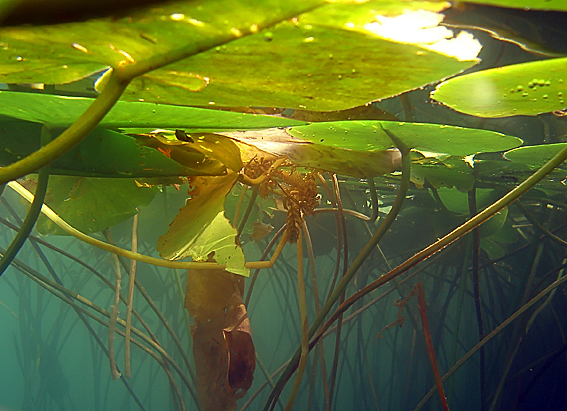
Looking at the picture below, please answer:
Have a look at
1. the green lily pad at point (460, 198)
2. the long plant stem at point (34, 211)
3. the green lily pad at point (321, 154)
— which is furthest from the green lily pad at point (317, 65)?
the green lily pad at point (460, 198)

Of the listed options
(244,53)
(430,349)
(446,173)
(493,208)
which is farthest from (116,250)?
(446,173)

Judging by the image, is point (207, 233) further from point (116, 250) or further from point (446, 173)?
point (446, 173)

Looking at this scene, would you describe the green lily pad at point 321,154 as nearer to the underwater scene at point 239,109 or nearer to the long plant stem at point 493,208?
the underwater scene at point 239,109

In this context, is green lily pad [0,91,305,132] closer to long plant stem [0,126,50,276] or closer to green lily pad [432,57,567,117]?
long plant stem [0,126,50,276]

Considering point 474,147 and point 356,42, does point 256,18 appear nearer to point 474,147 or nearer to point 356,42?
point 356,42

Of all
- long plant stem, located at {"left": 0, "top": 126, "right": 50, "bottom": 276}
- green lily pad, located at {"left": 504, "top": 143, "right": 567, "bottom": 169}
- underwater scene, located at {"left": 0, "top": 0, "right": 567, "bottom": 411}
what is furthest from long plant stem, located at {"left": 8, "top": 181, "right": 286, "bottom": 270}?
green lily pad, located at {"left": 504, "top": 143, "right": 567, "bottom": 169}
